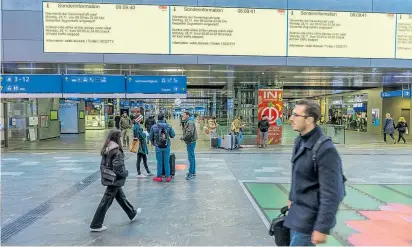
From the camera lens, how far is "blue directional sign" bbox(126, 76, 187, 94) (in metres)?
13.4

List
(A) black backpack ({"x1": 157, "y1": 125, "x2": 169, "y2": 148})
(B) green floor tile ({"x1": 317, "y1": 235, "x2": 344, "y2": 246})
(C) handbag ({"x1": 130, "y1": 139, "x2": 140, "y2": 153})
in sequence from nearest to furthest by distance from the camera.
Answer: (B) green floor tile ({"x1": 317, "y1": 235, "x2": 344, "y2": 246}), (A) black backpack ({"x1": 157, "y1": 125, "x2": 169, "y2": 148}), (C) handbag ({"x1": 130, "y1": 139, "x2": 140, "y2": 153})

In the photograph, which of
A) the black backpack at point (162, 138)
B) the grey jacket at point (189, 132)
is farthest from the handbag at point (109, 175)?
the grey jacket at point (189, 132)

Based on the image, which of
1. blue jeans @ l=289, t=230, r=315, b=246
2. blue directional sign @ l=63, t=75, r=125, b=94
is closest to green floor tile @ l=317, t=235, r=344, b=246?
blue jeans @ l=289, t=230, r=315, b=246

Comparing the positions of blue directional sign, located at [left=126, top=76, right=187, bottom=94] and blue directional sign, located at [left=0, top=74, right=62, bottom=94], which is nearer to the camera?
blue directional sign, located at [left=0, top=74, right=62, bottom=94]

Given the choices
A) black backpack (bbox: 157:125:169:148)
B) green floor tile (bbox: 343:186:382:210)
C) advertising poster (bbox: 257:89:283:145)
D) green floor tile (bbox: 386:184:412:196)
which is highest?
advertising poster (bbox: 257:89:283:145)

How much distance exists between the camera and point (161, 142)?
7906 mm

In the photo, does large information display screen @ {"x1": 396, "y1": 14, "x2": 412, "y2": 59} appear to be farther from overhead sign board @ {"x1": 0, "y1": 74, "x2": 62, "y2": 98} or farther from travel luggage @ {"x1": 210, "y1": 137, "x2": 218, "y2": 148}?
overhead sign board @ {"x1": 0, "y1": 74, "x2": 62, "y2": 98}

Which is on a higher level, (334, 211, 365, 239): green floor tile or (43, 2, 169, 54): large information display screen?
(43, 2, 169, 54): large information display screen

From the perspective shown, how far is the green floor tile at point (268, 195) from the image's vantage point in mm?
6266

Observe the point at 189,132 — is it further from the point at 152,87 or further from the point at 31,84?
the point at 31,84

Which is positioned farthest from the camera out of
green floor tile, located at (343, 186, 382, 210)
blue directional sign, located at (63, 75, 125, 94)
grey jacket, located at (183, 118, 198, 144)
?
blue directional sign, located at (63, 75, 125, 94)

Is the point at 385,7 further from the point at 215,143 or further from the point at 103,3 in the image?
the point at 103,3

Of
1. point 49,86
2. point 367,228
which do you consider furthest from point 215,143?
point 367,228

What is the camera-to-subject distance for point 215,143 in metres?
15.7
